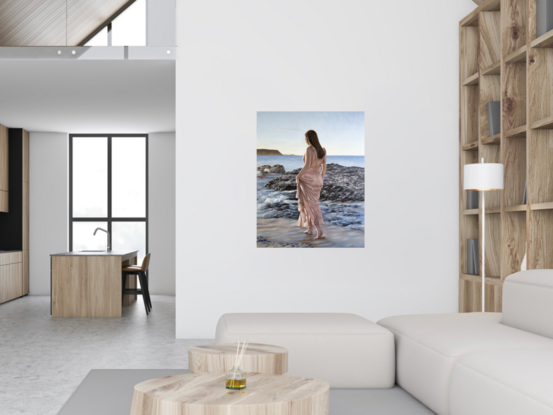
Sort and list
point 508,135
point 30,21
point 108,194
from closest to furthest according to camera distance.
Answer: point 508,135 → point 30,21 → point 108,194

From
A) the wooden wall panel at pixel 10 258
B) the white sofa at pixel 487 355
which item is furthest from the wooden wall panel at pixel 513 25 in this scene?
the wooden wall panel at pixel 10 258

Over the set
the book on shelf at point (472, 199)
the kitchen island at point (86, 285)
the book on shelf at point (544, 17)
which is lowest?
the kitchen island at point (86, 285)

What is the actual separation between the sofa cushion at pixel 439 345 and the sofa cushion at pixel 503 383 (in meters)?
0.12

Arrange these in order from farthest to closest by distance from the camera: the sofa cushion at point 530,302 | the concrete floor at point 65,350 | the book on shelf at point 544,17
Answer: the book on shelf at point 544,17, the concrete floor at point 65,350, the sofa cushion at point 530,302

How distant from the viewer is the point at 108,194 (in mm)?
9531

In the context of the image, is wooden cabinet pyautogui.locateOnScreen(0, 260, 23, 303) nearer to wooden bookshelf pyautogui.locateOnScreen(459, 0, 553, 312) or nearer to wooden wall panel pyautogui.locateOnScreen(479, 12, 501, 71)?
wooden bookshelf pyautogui.locateOnScreen(459, 0, 553, 312)

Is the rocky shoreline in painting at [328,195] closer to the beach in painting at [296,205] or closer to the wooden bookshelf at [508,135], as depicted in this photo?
the beach in painting at [296,205]

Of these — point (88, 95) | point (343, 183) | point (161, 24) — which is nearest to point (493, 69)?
point (343, 183)

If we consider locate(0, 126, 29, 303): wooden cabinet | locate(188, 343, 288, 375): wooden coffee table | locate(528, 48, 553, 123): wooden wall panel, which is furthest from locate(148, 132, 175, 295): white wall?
locate(188, 343, 288, 375): wooden coffee table

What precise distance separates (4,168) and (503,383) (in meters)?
8.62

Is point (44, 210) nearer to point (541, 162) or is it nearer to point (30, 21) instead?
point (30, 21)

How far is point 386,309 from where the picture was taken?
17.3ft

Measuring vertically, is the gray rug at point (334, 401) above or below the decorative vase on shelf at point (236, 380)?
below

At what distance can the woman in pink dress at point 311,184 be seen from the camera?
17.5ft
